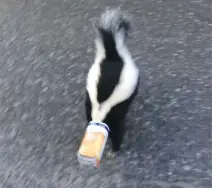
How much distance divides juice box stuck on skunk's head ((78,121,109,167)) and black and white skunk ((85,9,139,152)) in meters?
0.04

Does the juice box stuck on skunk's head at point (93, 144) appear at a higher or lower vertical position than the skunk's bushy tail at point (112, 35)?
lower

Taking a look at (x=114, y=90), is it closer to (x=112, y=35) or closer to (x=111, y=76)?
(x=111, y=76)

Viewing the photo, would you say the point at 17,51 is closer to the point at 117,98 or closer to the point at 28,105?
the point at 28,105

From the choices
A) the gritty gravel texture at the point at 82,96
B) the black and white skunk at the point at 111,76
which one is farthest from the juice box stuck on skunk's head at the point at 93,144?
the gritty gravel texture at the point at 82,96

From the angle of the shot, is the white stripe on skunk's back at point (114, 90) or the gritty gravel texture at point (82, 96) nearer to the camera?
the white stripe on skunk's back at point (114, 90)

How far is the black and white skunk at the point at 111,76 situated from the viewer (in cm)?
166

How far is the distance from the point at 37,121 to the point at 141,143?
0.48 meters

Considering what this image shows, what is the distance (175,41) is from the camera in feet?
7.80

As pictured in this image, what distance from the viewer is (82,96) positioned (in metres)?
2.14

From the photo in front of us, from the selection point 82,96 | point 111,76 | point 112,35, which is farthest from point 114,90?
point 82,96

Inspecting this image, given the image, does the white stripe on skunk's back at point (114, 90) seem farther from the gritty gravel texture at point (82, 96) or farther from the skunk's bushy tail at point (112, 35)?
the gritty gravel texture at point (82, 96)

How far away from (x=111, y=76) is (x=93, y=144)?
25 centimetres

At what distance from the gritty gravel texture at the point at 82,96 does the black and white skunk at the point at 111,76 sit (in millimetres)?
267

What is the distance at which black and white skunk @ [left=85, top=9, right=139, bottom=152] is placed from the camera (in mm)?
1659
